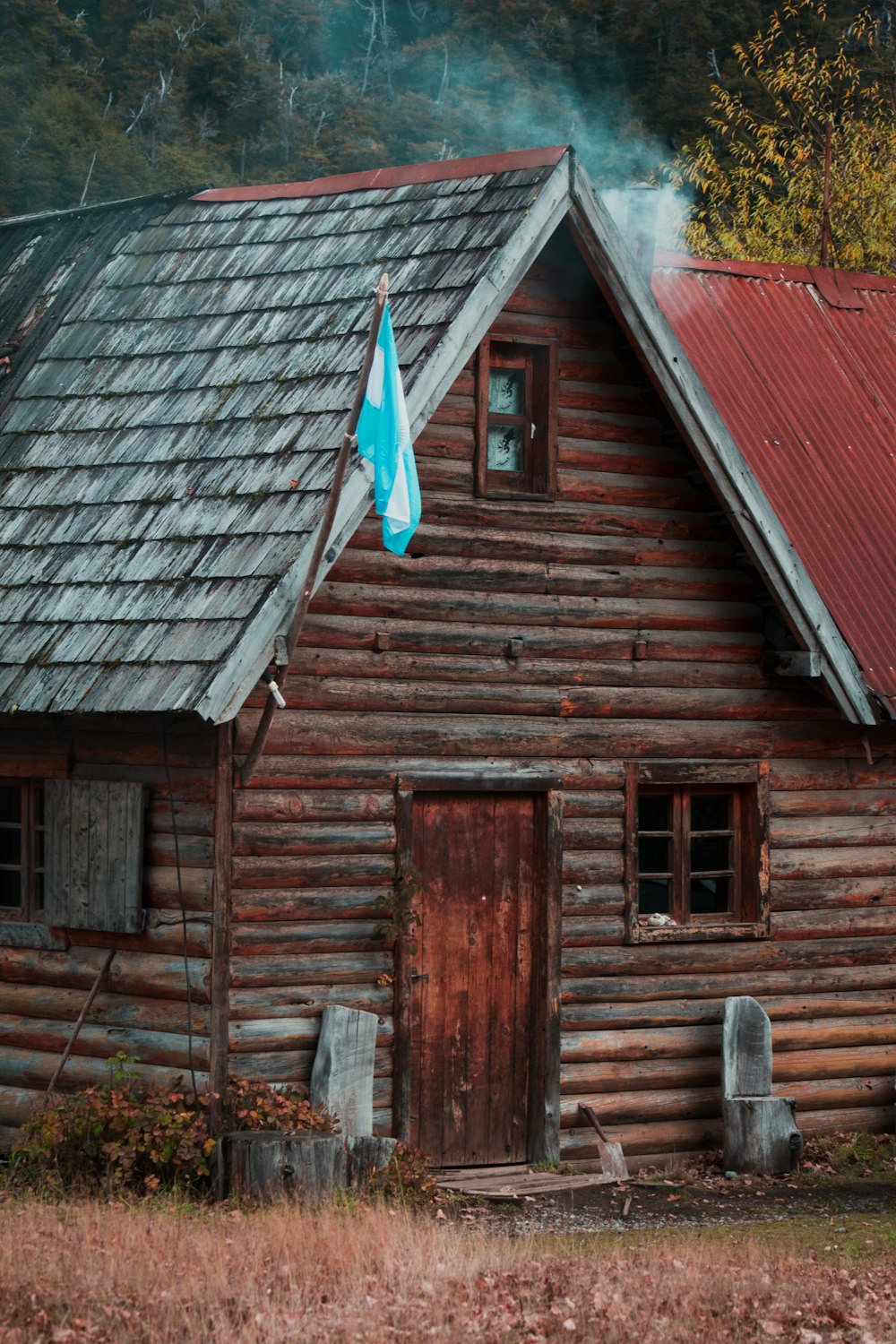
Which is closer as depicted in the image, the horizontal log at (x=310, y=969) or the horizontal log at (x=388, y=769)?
the horizontal log at (x=310, y=969)

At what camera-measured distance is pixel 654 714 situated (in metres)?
12.9

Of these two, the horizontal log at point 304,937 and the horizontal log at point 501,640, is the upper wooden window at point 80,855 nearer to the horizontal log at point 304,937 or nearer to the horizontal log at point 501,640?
the horizontal log at point 304,937

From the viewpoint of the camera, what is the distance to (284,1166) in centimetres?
1033

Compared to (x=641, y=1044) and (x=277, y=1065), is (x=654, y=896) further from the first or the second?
(x=277, y=1065)

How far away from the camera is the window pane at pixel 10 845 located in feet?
40.6

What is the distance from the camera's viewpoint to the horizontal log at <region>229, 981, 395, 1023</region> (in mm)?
11148

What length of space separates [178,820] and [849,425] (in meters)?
7.33

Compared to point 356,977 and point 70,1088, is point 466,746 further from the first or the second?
point 70,1088

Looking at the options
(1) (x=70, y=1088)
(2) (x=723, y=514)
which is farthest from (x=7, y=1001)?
(2) (x=723, y=514)

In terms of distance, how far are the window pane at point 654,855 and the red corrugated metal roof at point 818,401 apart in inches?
70.3

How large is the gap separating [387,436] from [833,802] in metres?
4.95

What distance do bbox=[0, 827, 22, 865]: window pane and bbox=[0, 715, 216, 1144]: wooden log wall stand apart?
50 centimetres

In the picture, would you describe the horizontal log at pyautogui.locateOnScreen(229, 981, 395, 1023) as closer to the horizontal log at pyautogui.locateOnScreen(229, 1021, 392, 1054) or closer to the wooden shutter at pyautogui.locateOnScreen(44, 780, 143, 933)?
the horizontal log at pyautogui.locateOnScreen(229, 1021, 392, 1054)

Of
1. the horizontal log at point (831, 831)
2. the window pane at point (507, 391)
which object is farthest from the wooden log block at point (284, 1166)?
the window pane at point (507, 391)
